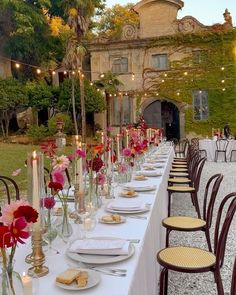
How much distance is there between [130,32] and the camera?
19.4 meters

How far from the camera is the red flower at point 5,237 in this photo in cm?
99

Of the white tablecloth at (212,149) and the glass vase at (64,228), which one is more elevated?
the glass vase at (64,228)

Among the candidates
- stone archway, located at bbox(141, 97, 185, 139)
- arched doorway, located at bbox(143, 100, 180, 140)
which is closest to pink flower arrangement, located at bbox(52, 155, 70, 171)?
stone archway, located at bbox(141, 97, 185, 139)

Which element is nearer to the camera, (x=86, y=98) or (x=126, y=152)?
(x=126, y=152)

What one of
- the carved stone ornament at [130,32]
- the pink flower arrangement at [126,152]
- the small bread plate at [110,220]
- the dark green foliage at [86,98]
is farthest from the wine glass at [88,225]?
the carved stone ornament at [130,32]

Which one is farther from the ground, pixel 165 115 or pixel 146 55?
pixel 146 55

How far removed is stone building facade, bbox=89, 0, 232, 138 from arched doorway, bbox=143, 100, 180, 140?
55 mm

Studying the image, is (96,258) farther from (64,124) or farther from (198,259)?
(64,124)

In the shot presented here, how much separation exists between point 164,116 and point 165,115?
0.31 ft

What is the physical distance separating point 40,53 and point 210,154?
42.7ft

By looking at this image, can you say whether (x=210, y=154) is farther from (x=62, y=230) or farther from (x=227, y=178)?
(x=62, y=230)

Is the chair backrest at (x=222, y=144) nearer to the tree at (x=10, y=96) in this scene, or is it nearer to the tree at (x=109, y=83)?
the tree at (x=109, y=83)

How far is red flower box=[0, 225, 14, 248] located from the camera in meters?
0.99

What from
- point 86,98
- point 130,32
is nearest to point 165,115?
point 130,32
